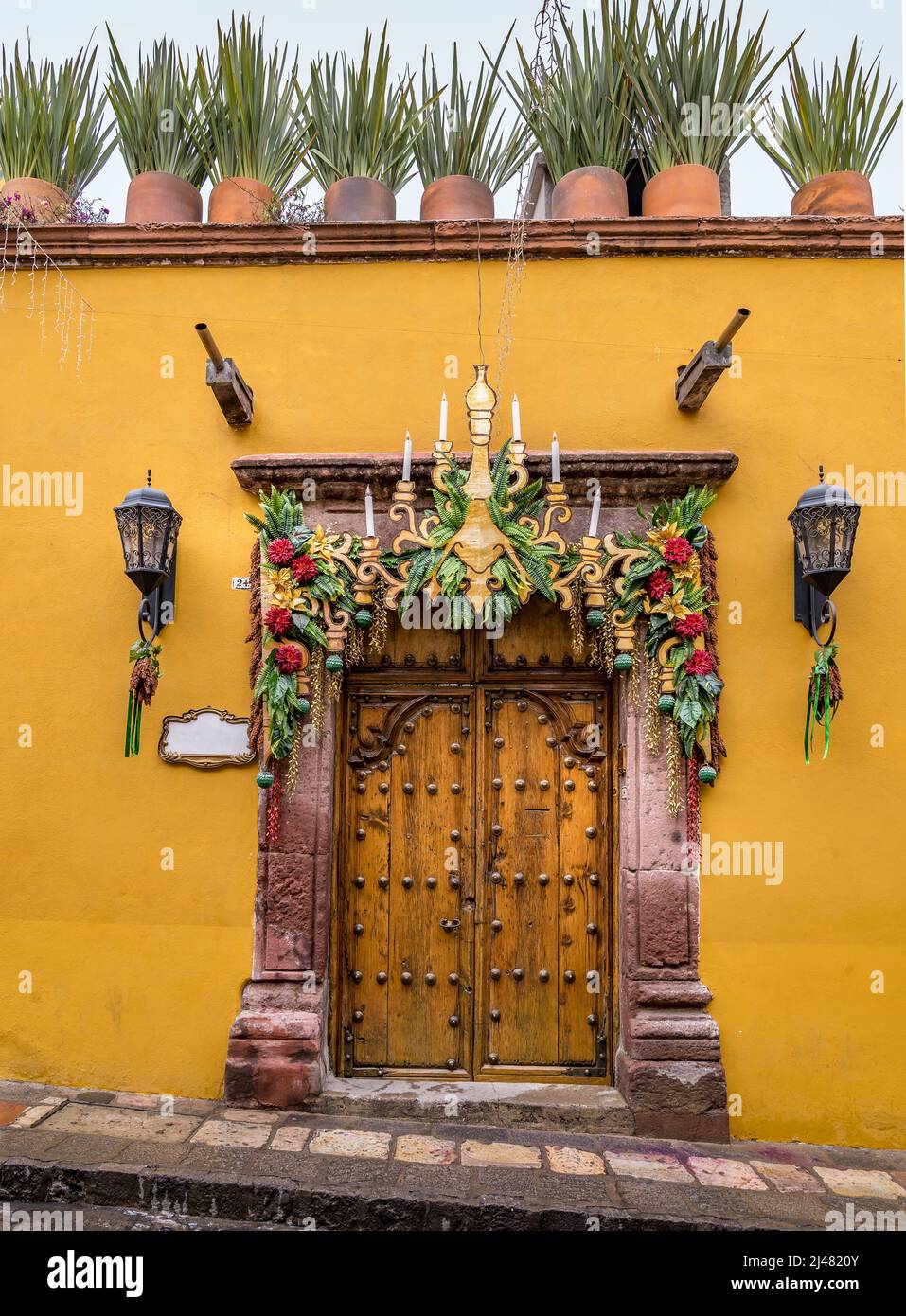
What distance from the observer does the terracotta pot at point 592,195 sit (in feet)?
15.6

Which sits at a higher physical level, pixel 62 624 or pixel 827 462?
pixel 827 462

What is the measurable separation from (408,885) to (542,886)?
641 mm

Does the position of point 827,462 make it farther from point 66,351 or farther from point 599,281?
point 66,351

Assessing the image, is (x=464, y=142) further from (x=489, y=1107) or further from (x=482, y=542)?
(x=489, y=1107)

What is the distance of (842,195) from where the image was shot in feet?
15.5

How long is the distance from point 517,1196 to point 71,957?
2299mm

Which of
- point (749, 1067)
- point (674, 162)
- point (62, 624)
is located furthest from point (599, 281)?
point (749, 1067)

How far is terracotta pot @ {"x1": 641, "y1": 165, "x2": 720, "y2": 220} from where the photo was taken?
475 cm

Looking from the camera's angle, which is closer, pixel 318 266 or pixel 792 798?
pixel 792 798

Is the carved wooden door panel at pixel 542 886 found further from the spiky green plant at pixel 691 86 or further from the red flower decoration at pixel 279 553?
the spiky green plant at pixel 691 86

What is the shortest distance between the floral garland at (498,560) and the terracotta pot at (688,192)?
1.63 m

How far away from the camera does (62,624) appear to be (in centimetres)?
458

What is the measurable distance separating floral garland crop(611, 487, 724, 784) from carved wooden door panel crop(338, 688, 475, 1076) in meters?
0.95

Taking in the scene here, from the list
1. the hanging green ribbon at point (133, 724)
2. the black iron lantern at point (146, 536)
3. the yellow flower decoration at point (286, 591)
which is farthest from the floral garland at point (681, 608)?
the hanging green ribbon at point (133, 724)
